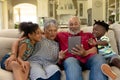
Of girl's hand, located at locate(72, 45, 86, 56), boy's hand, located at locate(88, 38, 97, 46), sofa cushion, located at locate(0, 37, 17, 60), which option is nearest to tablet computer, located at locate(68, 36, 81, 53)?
girl's hand, located at locate(72, 45, 86, 56)

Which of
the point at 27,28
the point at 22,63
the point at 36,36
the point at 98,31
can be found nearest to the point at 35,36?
the point at 36,36

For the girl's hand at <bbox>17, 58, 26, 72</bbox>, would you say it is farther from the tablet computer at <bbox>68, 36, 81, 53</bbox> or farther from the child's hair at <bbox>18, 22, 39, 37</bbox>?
the tablet computer at <bbox>68, 36, 81, 53</bbox>

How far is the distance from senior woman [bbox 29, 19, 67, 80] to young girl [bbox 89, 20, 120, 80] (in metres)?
0.44

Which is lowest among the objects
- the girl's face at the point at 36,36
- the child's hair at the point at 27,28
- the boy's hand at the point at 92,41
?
the boy's hand at the point at 92,41

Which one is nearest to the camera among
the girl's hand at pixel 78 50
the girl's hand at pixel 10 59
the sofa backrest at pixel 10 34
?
the girl's hand at pixel 10 59

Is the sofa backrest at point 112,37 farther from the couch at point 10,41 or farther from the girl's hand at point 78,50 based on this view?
the girl's hand at point 78,50

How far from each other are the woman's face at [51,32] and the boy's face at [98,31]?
0.50 metres

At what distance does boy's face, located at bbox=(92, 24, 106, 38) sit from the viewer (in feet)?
8.99

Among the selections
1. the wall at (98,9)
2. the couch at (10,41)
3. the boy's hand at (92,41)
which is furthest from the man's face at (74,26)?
the wall at (98,9)

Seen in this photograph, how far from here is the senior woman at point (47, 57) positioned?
217 centimetres

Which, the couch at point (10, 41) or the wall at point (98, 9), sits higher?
the wall at point (98, 9)

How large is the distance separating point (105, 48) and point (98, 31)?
0.81 feet

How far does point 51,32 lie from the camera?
8.45 feet

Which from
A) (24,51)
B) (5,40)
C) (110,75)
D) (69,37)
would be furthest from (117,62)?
(5,40)
